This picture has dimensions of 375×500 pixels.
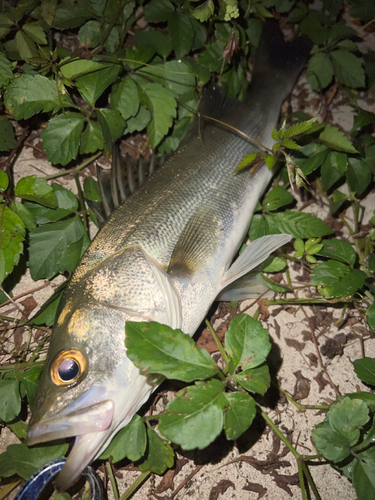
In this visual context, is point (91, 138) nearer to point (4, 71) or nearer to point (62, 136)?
point (62, 136)

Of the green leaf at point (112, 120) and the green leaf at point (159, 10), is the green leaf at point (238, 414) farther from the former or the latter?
the green leaf at point (159, 10)

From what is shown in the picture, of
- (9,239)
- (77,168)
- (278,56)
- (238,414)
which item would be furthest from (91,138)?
(238,414)

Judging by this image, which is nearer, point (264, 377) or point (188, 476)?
point (264, 377)

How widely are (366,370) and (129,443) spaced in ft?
4.28

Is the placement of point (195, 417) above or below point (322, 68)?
below

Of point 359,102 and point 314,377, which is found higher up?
point 359,102

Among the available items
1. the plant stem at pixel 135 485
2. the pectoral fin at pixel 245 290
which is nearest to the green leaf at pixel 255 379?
the pectoral fin at pixel 245 290

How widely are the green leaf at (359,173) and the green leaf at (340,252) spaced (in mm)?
483

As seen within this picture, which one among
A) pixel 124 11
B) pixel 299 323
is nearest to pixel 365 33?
pixel 124 11

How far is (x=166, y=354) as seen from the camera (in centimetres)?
145

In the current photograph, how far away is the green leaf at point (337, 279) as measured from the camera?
2.08 metres

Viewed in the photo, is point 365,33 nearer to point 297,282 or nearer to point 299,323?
point 297,282

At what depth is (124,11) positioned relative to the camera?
255 cm

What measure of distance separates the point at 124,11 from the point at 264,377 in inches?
103
